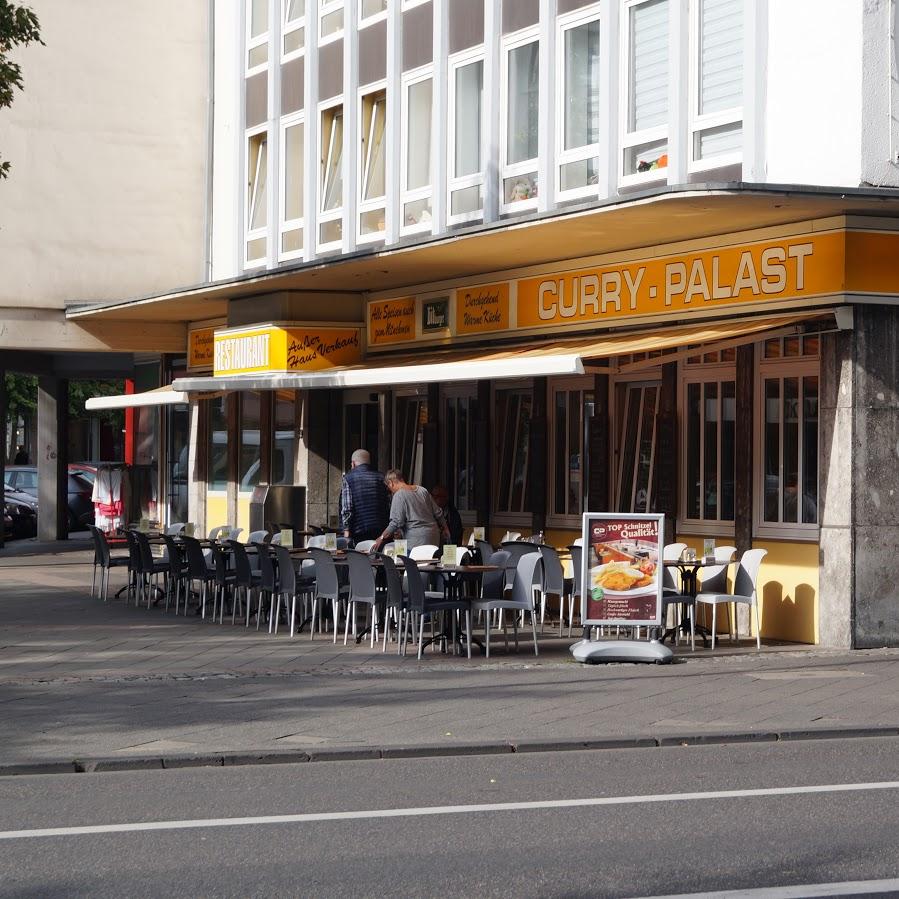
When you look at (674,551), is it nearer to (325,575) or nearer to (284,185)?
(325,575)

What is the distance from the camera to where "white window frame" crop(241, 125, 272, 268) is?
1024 inches

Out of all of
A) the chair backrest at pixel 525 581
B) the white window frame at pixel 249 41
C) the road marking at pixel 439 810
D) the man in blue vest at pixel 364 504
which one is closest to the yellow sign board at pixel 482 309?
the man in blue vest at pixel 364 504

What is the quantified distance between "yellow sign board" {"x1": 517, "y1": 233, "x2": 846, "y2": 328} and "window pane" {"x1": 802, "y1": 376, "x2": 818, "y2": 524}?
108 centimetres

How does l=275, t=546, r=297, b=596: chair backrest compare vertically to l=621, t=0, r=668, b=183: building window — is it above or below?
below

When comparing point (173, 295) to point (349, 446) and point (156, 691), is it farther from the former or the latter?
point (156, 691)

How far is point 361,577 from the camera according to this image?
1569cm

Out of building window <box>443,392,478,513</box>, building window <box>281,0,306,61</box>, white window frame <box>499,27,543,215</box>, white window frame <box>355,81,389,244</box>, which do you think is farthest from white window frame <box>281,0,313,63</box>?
building window <box>443,392,478,513</box>

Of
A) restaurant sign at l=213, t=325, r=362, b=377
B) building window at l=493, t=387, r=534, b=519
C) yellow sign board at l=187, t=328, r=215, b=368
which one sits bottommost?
building window at l=493, t=387, r=534, b=519

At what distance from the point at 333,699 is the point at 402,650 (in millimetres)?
3260

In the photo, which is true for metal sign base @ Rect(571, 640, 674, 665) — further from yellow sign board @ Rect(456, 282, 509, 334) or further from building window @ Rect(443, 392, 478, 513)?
building window @ Rect(443, 392, 478, 513)

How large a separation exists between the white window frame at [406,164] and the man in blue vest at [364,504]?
4.28m

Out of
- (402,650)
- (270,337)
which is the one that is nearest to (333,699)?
(402,650)

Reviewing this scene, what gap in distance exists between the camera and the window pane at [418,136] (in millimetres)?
21891

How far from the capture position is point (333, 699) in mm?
12062
